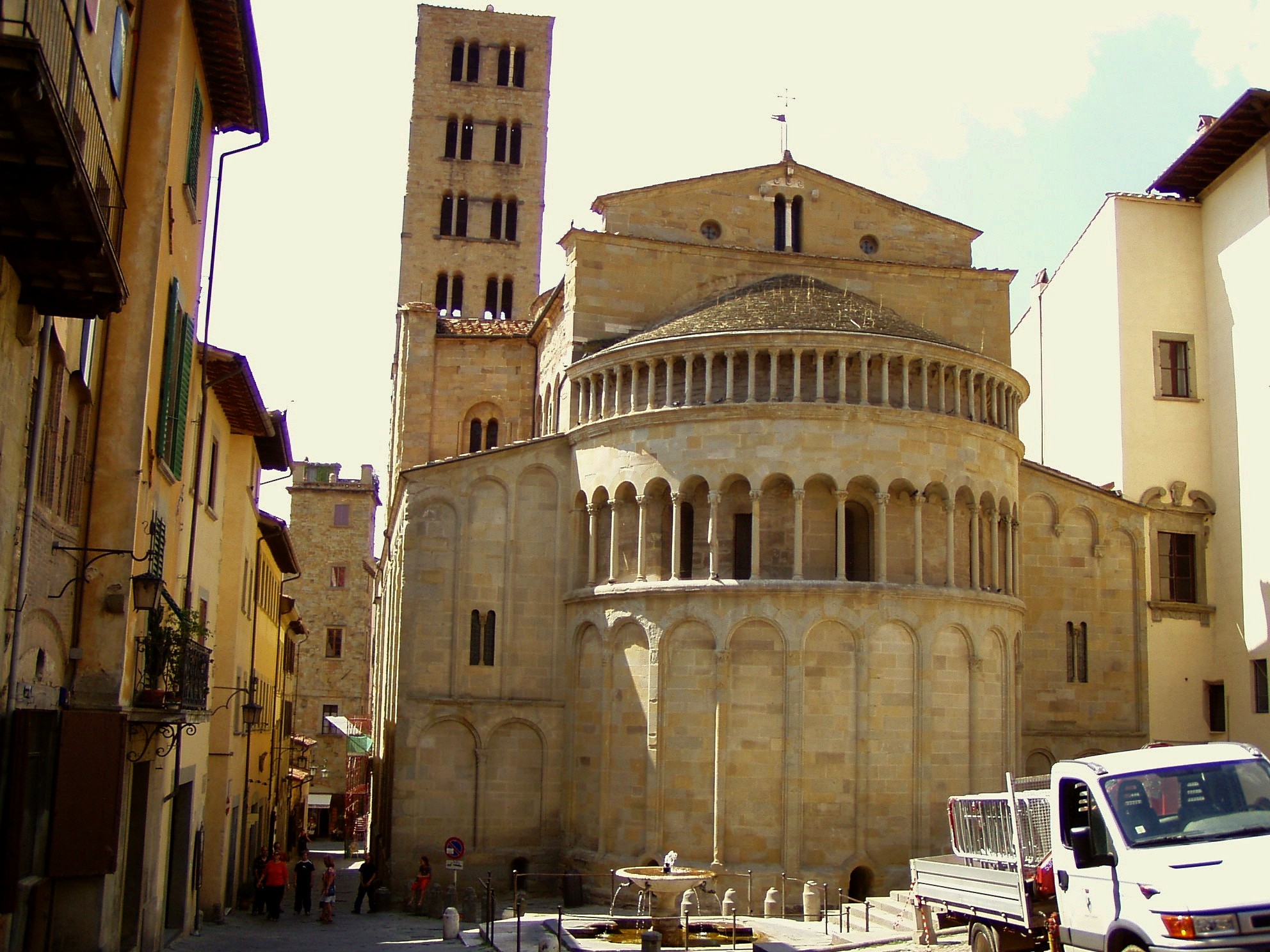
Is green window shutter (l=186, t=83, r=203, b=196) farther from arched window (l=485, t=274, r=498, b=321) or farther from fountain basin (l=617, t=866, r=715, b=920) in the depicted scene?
arched window (l=485, t=274, r=498, b=321)

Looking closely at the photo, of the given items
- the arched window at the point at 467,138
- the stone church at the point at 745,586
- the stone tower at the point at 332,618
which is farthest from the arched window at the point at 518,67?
the stone church at the point at 745,586

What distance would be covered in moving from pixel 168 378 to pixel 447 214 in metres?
37.3

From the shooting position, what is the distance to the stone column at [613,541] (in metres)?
27.1

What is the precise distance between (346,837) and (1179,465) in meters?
33.5

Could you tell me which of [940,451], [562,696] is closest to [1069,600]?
[940,451]

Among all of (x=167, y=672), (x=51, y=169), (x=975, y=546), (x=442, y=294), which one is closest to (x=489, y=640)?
(x=975, y=546)

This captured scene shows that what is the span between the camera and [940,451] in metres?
26.8

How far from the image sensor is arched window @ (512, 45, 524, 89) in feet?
178

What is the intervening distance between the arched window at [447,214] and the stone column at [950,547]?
3001 centimetres

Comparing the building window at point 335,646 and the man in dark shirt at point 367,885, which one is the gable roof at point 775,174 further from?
the building window at point 335,646

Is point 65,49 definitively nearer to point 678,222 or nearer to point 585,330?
point 585,330

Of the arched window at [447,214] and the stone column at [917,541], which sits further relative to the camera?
the arched window at [447,214]

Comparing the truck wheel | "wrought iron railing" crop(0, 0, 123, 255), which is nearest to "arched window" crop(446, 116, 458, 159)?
"wrought iron railing" crop(0, 0, 123, 255)

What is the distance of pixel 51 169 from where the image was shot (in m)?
8.91
